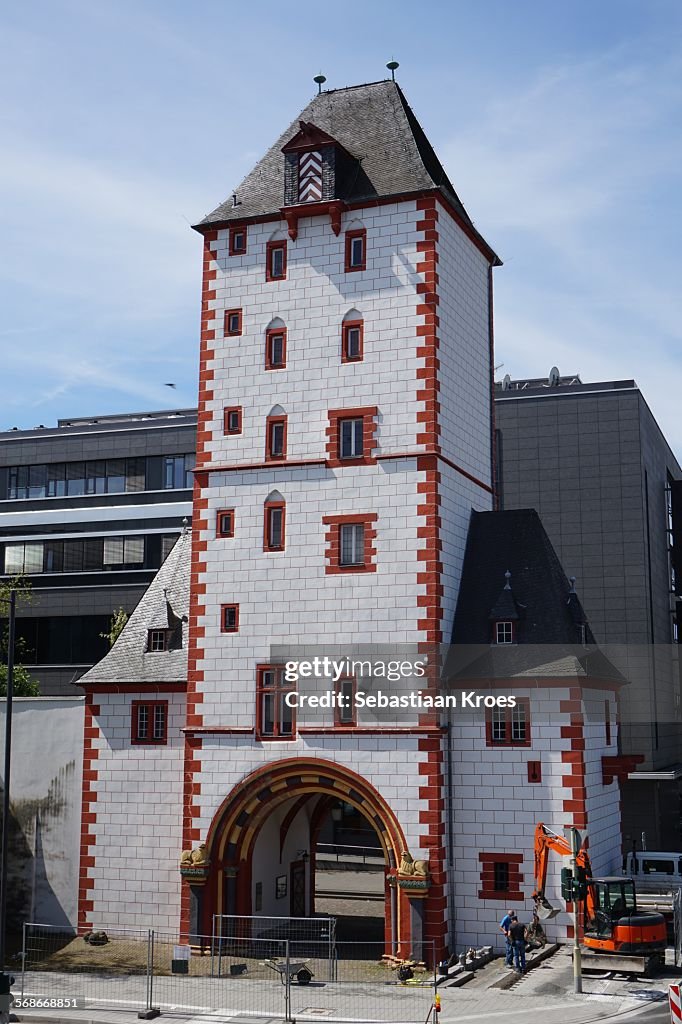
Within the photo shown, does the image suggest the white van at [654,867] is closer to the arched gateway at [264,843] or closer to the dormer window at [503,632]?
Result: the arched gateway at [264,843]

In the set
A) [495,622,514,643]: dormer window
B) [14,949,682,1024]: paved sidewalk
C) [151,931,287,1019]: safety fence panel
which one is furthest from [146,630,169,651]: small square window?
[14,949,682,1024]: paved sidewalk

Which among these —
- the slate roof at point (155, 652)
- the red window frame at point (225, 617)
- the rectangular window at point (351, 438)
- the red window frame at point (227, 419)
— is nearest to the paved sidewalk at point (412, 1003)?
the slate roof at point (155, 652)

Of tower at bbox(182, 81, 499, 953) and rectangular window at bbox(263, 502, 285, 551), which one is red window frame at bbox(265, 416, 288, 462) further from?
rectangular window at bbox(263, 502, 285, 551)

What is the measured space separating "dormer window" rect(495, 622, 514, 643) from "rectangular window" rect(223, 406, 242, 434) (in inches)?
468

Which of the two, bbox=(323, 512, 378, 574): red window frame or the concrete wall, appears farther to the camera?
the concrete wall

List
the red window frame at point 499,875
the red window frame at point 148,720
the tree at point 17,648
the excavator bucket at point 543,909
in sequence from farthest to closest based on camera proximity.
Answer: the tree at point 17,648
the red window frame at point 148,720
the red window frame at point 499,875
the excavator bucket at point 543,909

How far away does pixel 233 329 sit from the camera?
152 feet

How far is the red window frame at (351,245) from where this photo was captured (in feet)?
147

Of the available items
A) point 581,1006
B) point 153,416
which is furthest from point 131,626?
point 153,416

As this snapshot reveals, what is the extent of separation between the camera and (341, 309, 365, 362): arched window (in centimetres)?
4453

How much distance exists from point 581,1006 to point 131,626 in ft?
76.1

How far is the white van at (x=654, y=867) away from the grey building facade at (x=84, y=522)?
132 ft

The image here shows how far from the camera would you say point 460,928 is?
4097 centimetres

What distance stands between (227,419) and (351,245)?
7.89m
